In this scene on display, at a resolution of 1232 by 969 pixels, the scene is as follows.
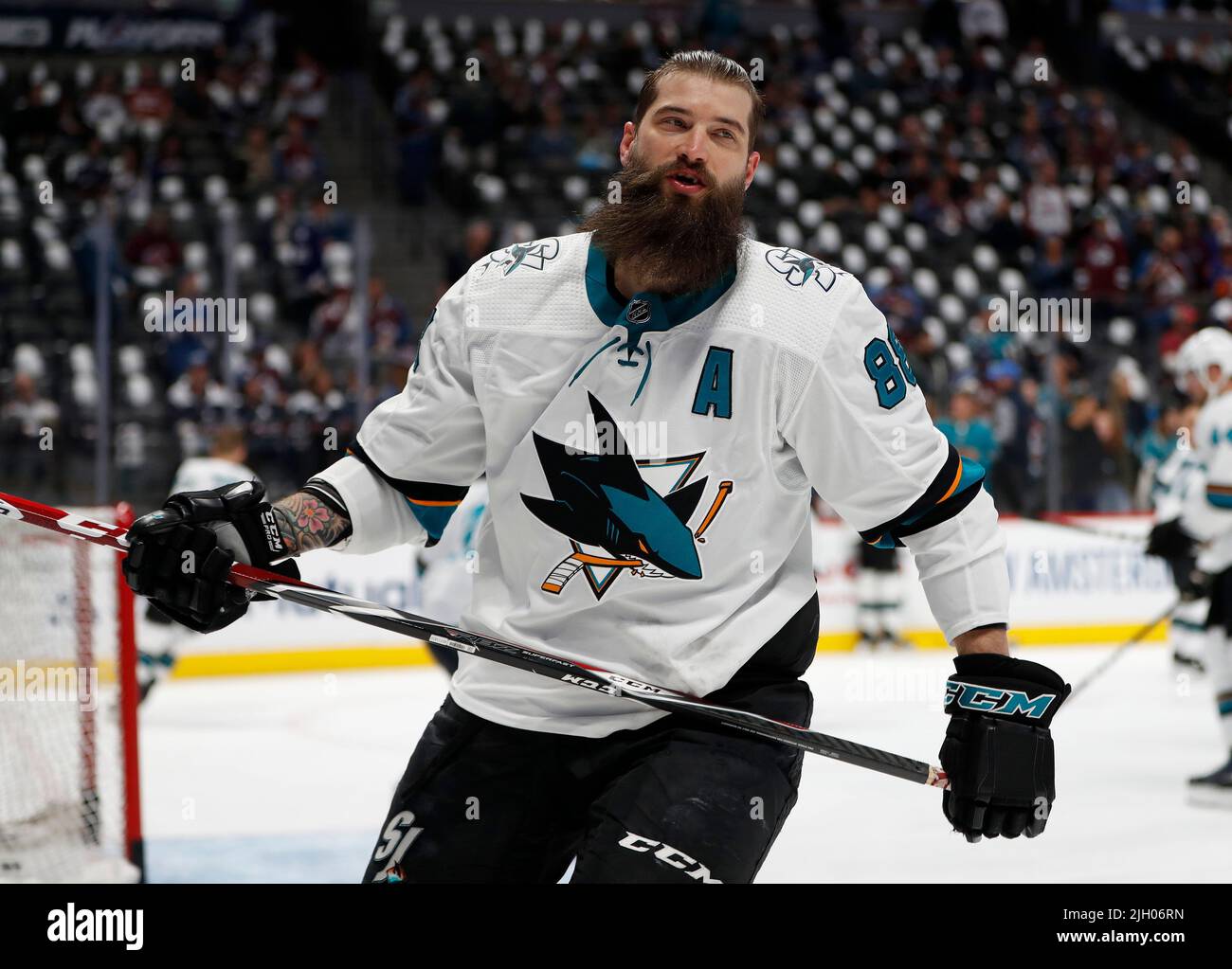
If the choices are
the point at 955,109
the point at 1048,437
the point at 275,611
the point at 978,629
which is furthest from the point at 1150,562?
the point at 978,629

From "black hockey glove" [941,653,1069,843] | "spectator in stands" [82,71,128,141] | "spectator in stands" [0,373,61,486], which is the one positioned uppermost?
"spectator in stands" [82,71,128,141]

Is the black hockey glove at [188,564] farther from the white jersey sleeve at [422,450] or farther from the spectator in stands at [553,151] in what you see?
the spectator in stands at [553,151]

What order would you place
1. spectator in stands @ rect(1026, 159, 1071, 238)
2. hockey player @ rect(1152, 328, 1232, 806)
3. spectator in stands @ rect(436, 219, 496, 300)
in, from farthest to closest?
spectator in stands @ rect(1026, 159, 1071, 238) → spectator in stands @ rect(436, 219, 496, 300) → hockey player @ rect(1152, 328, 1232, 806)

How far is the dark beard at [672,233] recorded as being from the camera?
1.93 m

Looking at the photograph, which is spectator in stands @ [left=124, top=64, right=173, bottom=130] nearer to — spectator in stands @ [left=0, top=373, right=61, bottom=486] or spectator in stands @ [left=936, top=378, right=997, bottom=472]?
spectator in stands @ [left=0, top=373, right=61, bottom=486]

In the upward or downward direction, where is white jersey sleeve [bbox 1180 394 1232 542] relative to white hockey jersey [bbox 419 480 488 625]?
upward

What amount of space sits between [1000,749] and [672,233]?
0.75 metres

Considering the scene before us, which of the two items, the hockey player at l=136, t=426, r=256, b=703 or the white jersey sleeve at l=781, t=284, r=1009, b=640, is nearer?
the white jersey sleeve at l=781, t=284, r=1009, b=640

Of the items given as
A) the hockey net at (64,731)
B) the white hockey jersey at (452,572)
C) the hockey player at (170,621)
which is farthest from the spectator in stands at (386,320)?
the hockey net at (64,731)

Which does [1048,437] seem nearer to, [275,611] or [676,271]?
[275,611]

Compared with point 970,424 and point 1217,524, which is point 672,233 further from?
point 970,424

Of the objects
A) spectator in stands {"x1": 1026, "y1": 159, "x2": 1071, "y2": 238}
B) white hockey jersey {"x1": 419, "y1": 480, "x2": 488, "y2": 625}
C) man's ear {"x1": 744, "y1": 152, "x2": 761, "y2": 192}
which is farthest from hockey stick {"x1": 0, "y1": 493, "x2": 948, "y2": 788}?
spectator in stands {"x1": 1026, "y1": 159, "x2": 1071, "y2": 238}

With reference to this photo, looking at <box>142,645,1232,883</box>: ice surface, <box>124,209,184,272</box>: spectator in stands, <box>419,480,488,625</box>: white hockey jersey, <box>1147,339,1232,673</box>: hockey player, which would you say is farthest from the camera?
<box>124,209,184,272</box>: spectator in stands

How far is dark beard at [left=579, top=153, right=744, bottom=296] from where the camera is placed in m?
1.93
